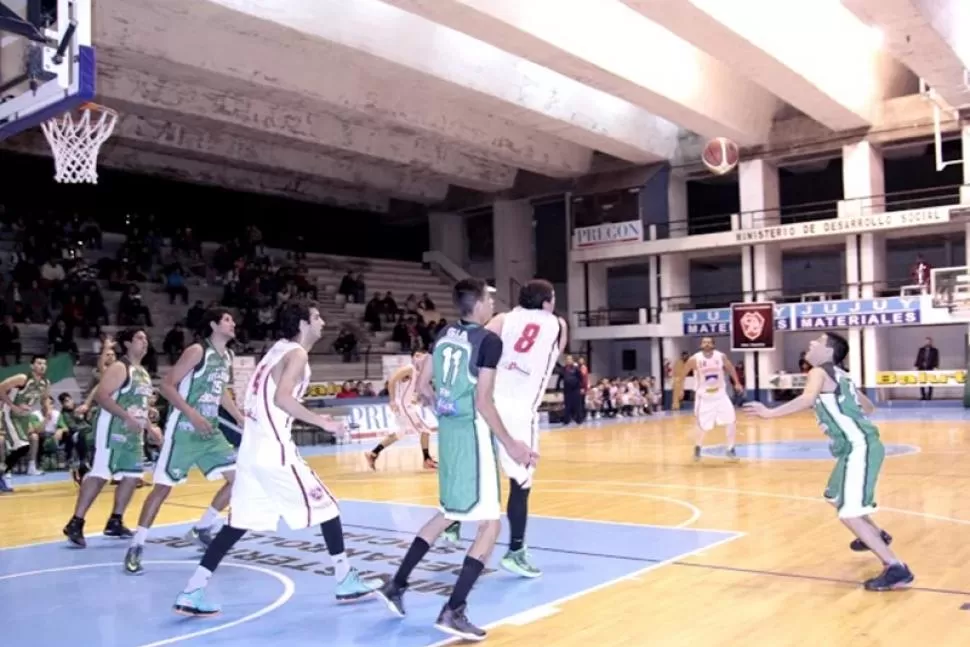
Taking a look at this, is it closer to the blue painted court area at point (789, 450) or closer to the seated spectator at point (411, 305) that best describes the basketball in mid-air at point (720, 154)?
the blue painted court area at point (789, 450)

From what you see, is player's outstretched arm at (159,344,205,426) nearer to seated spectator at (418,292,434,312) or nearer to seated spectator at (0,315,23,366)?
seated spectator at (0,315,23,366)

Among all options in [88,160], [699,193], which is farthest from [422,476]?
[699,193]

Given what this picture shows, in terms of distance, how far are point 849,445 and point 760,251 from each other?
21.5 metres

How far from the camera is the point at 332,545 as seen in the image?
5375 millimetres

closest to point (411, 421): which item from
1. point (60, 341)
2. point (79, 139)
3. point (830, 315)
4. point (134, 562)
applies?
point (79, 139)

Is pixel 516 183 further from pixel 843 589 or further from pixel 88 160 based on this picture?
pixel 843 589

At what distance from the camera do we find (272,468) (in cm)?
511

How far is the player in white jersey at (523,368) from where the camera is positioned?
6012 millimetres

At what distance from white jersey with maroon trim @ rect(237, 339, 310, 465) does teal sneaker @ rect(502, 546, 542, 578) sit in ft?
5.30

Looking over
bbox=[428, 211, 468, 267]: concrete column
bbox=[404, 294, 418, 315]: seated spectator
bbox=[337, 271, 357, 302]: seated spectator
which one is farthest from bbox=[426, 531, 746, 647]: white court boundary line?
bbox=[428, 211, 468, 267]: concrete column

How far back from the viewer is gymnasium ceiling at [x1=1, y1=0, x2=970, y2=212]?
51.3ft

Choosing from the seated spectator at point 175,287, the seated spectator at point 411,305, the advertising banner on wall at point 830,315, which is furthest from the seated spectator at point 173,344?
the advertising banner on wall at point 830,315

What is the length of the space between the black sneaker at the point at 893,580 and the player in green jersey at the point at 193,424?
4.20m

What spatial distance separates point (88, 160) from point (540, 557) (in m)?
6.38
